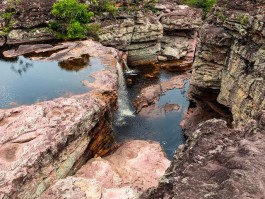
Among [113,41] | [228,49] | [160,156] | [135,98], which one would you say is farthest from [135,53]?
[160,156]

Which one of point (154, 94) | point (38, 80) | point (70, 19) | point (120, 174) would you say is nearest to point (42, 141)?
point (120, 174)

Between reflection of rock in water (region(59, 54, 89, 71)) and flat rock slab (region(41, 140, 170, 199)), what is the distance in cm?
824

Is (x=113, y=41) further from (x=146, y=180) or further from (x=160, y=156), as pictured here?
(x=146, y=180)

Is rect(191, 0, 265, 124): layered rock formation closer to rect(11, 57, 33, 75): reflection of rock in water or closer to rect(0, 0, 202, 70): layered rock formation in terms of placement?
rect(11, 57, 33, 75): reflection of rock in water

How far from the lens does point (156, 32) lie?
34.9m

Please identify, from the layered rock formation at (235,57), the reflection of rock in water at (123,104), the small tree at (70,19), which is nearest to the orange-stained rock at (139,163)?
the layered rock formation at (235,57)

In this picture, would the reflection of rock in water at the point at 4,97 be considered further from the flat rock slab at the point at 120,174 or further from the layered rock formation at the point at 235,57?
the layered rock formation at the point at 235,57

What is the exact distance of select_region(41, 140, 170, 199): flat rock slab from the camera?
9.51 m

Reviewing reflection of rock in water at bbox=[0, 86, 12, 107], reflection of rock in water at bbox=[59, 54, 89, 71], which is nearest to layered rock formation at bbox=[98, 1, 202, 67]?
reflection of rock in water at bbox=[59, 54, 89, 71]

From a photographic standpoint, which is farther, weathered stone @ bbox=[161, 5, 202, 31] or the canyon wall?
weathered stone @ bbox=[161, 5, 202, 31]

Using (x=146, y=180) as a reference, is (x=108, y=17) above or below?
above

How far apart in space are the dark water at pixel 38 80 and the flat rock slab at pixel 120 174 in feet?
18.1

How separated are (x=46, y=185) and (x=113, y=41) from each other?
77.7 feet

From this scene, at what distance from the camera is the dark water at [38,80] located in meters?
19.3
